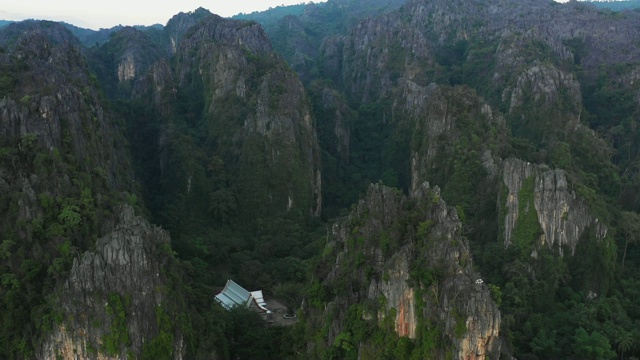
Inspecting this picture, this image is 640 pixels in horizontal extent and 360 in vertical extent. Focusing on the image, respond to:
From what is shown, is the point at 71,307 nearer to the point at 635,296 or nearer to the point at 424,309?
the point at 424,309

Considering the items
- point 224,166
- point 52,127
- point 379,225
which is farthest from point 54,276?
point 224,166

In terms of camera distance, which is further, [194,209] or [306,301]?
[194,209]

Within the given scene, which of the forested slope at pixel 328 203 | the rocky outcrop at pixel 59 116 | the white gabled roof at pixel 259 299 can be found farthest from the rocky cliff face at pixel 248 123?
the white gabled roof at pixel 259 299

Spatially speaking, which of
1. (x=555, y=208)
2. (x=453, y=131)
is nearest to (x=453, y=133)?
(x=453, y=131)

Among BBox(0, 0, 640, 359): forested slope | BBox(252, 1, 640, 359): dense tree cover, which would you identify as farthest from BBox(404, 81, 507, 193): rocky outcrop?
BBox(252, 1, 640, 359): dense tree cover

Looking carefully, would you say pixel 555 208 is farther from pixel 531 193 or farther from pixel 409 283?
pixel 409 283

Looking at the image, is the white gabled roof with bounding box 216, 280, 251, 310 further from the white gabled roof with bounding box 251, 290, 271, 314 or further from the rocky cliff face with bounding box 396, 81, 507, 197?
the rocky cliff face with bounding box 396, 81, 507, 197

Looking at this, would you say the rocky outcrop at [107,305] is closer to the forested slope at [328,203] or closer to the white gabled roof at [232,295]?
the forested slope at [328,203]
